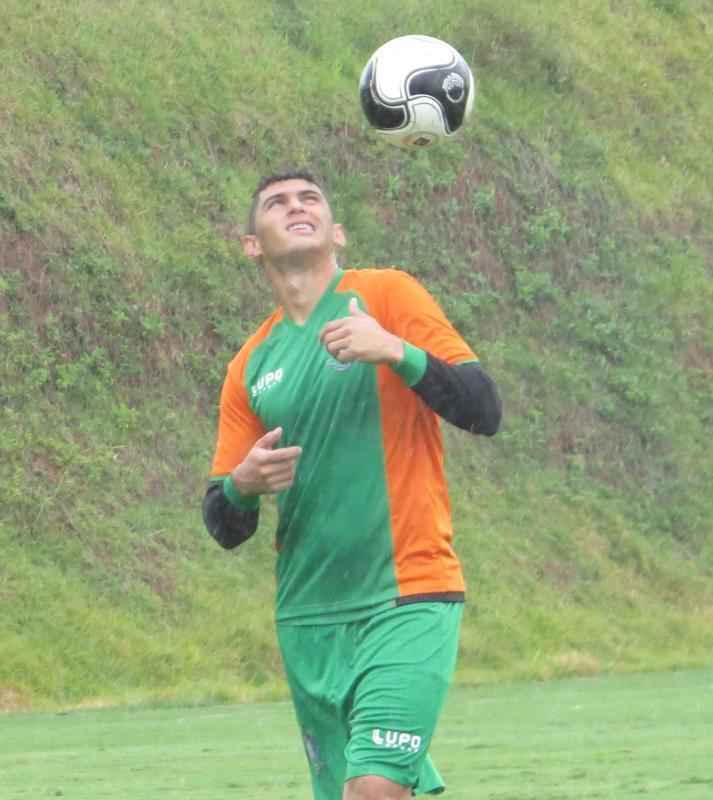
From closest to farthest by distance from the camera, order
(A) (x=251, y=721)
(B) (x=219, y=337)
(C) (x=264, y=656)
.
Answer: (A) (x=251, y=721), (C) (x=264, y=656), (B) (x=219, y=337)

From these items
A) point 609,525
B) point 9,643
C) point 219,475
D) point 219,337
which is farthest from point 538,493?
point 219,475

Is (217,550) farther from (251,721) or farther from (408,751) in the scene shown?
(408,751)

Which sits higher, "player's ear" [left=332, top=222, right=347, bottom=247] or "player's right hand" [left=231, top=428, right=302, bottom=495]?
"player's ear" [left=332, top=222, right=347, bottom=247]

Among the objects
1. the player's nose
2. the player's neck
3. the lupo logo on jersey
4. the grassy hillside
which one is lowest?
the grassy hillside

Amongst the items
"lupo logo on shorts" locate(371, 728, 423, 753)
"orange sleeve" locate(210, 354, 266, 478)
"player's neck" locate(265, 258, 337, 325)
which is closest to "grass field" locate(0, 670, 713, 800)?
"orange sleeve" locate(210, 354, 266, 478)

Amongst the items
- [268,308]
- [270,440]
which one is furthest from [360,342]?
[268,308]

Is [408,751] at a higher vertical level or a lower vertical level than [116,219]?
higher

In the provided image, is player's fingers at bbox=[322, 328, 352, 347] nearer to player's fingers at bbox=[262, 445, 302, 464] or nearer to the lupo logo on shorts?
player's fingers at bbox=[262, 445, 302, 464]

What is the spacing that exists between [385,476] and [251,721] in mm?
9523

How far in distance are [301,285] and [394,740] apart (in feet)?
4.64

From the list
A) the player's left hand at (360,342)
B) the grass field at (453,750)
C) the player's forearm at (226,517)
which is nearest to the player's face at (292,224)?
the player's left hand at (360,342)

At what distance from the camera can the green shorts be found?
18.7 feet

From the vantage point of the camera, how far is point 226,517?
6.29m

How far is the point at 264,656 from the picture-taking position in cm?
1988
